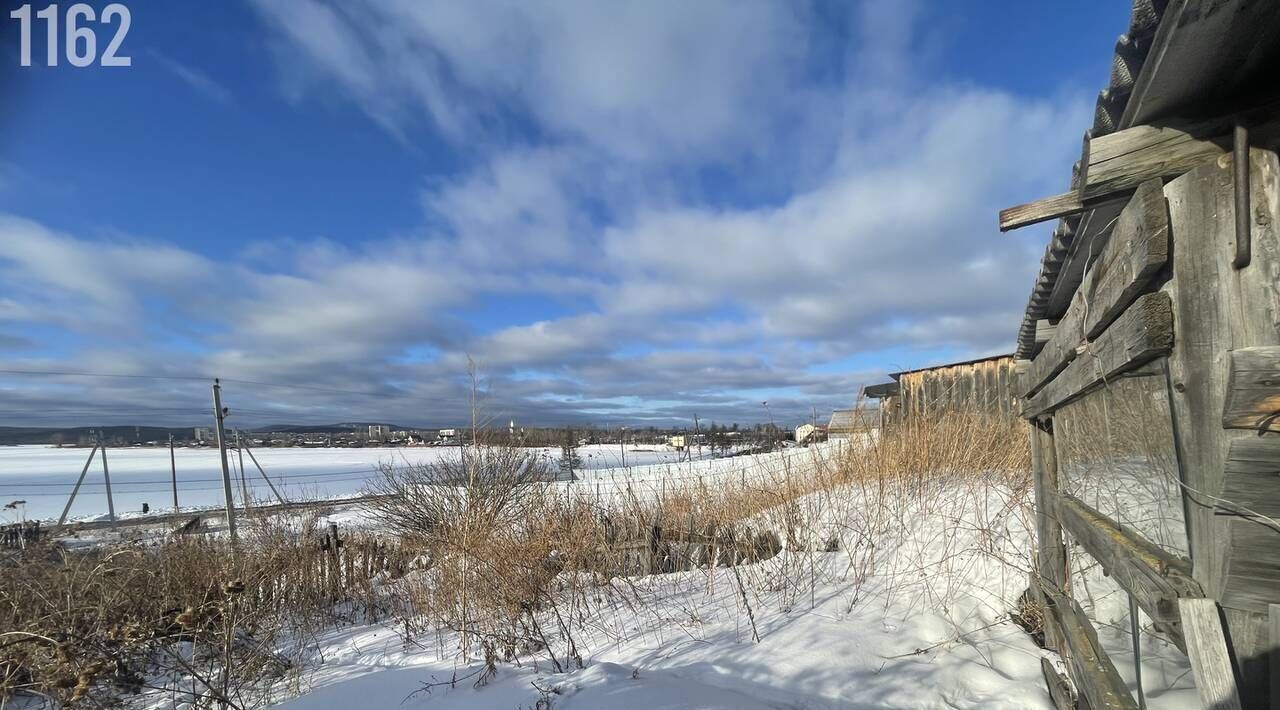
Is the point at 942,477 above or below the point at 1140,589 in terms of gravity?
below

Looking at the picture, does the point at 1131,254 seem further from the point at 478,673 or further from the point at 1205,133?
the point at 478,673

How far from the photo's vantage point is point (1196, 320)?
4.20ft

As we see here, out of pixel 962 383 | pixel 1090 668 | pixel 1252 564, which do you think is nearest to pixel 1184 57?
pixel 1252 564

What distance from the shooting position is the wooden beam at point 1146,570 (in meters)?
1.43

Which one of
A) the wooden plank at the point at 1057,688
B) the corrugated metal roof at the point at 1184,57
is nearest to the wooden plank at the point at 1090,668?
the wooden plank at the point at 1057,688

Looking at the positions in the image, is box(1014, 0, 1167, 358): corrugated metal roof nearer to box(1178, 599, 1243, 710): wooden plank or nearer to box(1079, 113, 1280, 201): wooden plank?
box(1079, 113, 1280, 201): wooden plank

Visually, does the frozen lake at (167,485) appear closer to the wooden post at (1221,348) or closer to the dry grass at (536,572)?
the dry grass at (536,572)

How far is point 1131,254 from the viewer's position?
1514mm

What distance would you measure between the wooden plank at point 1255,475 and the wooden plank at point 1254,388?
0.13 feet

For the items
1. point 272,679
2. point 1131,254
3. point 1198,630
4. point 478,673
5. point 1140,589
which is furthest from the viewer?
point 272,679

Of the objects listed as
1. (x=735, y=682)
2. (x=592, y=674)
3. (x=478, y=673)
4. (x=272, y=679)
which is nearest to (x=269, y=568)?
(x=272, y=679)

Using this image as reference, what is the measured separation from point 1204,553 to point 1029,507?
15.7ft

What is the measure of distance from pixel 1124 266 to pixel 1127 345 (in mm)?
232

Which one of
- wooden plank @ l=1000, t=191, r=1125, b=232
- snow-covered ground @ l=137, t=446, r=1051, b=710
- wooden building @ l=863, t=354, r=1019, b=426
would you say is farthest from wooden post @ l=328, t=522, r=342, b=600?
wooden building @ l=863, t=354, r=1019, b=426
